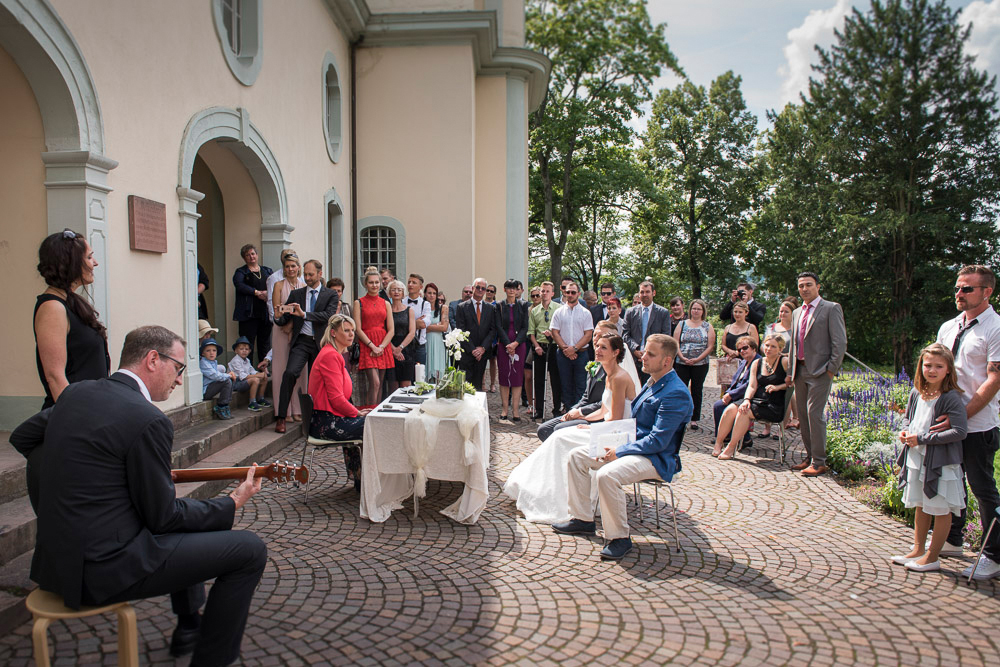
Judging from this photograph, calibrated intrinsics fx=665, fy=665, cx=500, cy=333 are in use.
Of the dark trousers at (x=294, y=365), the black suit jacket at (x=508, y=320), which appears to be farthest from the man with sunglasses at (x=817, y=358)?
the dark trousers at (x=294, y=365)

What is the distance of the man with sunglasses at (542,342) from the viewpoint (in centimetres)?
998

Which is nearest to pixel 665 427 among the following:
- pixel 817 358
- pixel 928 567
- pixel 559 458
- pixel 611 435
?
pixel 611 435

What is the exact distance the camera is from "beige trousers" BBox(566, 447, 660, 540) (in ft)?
15.9

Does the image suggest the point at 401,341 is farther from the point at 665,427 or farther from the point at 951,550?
the point at 951,550

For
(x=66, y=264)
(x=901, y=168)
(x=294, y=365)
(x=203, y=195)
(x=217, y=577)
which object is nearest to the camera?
(x=217, y=577)

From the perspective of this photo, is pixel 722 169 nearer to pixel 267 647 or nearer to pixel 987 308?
pixel 987 308

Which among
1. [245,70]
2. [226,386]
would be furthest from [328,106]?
[226,386]

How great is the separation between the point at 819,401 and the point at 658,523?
2.75 metres

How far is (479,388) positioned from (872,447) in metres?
5.49

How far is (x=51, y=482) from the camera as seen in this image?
2.68 m

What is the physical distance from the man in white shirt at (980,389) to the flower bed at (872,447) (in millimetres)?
663

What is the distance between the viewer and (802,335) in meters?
7.32

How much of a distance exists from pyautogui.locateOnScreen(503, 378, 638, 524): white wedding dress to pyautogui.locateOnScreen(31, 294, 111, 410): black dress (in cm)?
333

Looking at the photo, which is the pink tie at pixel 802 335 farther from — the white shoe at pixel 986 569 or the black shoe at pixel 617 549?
the black shoe at pixel 617 549
